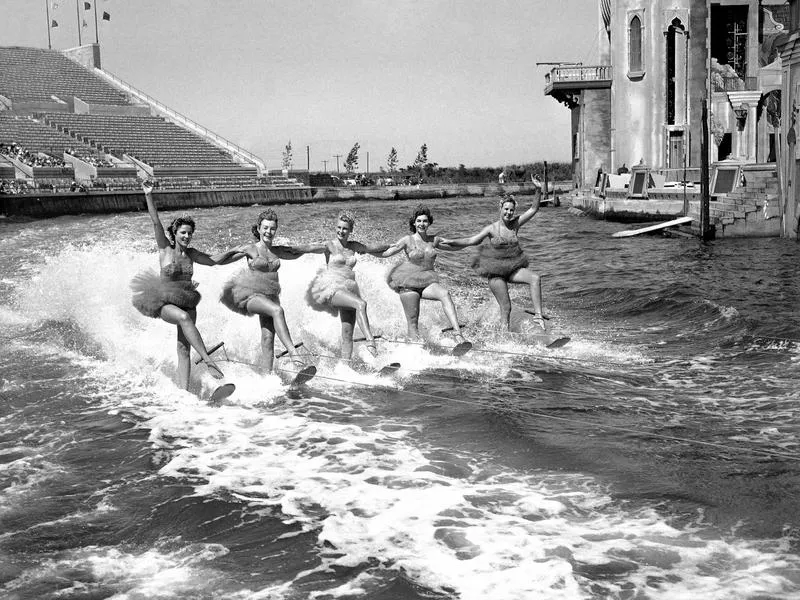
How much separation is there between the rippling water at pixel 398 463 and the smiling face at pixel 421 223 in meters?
1.59

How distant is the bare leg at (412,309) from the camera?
13609mm

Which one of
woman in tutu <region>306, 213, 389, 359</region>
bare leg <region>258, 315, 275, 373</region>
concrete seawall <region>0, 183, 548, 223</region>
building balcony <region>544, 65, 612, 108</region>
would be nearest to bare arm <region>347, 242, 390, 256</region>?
woman in tutu <region>306, 213, 389, 359</region>

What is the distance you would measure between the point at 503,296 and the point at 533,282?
514mm

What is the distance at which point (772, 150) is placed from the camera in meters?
56.8

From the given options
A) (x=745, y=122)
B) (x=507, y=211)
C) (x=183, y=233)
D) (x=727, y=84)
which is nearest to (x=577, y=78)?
(x=727, y=84)

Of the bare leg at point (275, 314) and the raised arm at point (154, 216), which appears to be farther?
the bare leg at point (275, 314)

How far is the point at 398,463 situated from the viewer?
8602mm

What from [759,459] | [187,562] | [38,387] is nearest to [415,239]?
[38,387]

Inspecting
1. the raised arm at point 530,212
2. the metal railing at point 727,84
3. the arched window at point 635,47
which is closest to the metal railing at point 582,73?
the arched window at point 635,47

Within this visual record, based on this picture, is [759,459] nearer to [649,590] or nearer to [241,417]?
[649,590]

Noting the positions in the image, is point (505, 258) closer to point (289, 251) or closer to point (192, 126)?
point (289, 251)

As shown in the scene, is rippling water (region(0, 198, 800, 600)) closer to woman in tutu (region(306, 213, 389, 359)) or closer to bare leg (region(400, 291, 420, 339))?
bare leg (region(400, 291, 420, 339))

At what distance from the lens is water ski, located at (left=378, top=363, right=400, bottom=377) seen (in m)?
11.8

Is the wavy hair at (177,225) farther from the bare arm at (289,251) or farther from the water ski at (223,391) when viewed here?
the water ski at (223,391)
